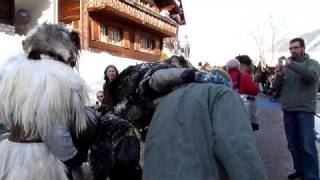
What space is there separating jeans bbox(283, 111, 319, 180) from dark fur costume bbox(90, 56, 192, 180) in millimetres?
2911

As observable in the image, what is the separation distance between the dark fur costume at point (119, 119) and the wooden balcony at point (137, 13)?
63.6ft

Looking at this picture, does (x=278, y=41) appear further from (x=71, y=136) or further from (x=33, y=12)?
(x=71, y=136)

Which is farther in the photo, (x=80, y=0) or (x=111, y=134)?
(x=80, y=0)

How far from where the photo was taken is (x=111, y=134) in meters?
3.53

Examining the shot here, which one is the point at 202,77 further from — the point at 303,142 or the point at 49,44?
the point at 303,142

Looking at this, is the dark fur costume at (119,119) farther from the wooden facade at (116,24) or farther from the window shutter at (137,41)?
the window shutter at (137,41)

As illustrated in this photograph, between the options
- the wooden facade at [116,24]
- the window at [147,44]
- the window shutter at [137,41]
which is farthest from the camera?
the window at [147,44]

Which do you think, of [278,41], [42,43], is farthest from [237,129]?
[278,41]

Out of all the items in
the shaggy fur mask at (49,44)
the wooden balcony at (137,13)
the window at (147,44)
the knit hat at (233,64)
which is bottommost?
the knit hat at (233,64)

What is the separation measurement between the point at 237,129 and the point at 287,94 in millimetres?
3930

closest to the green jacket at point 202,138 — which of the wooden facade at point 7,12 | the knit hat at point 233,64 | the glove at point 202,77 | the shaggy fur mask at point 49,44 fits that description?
the glove at point 202,77

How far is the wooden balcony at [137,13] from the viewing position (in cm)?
2267

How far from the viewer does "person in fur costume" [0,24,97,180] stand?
3051mm

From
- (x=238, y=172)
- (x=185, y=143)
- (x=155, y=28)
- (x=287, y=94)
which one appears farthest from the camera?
(x=155, y=28)
